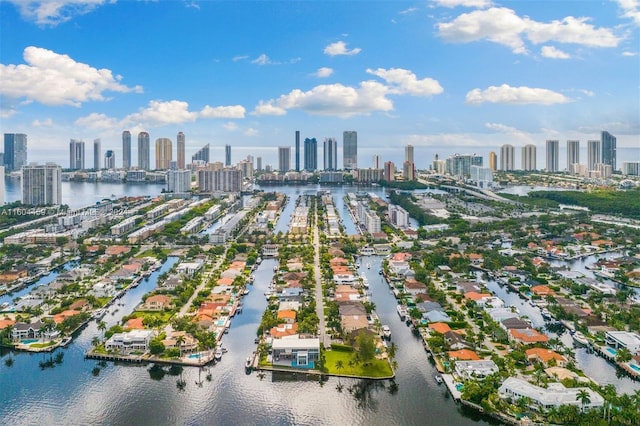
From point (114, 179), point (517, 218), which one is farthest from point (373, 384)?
point (114, 179)

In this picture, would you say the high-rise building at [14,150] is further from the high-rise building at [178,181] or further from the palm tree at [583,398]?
the palm tree at [583,398]

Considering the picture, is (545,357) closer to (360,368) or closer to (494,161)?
(360,368)

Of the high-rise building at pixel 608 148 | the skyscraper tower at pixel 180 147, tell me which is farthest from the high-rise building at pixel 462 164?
the skyscraper tower at pixel 180 147

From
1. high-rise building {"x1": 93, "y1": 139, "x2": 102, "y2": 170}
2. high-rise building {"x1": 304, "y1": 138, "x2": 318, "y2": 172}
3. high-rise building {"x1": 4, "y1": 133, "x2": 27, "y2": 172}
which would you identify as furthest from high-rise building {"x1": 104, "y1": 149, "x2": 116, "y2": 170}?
high-rise building {"x1": 304, "y1": 138, "x2": 318, "y2": 172}

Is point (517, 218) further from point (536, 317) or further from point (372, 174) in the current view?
point (372, 174)

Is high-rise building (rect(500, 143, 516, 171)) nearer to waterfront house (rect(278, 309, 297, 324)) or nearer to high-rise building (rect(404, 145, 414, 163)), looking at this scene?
high-rise building (rect(404, 145, 414, 163))

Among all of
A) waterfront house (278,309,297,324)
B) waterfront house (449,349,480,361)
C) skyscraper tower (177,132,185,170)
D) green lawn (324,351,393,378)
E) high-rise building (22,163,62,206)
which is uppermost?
skyscraper tower (177,132,185,170)
